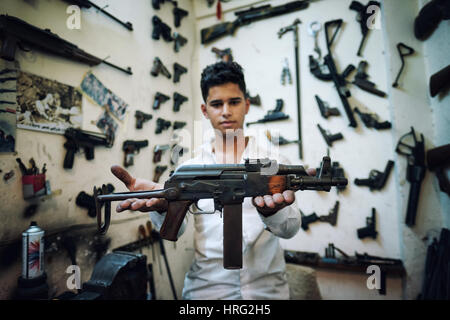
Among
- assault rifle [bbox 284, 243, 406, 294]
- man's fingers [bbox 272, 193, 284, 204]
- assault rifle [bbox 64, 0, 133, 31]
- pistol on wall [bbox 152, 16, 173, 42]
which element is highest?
pistol on wall [bbox 152, 16, 173, 42]

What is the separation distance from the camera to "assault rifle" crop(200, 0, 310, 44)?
9.08 ft

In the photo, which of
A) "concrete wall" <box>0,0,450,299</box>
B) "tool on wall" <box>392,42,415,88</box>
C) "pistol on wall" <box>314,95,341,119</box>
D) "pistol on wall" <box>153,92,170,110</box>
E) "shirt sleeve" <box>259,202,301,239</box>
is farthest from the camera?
"pistol on wall" <box>314,95,341,119</box>

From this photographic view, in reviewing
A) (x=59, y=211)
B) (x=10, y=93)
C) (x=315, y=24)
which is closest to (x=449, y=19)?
(x=315, y=24)

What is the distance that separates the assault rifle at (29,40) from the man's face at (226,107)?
993 millimetres

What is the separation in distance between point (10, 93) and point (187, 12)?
247cm

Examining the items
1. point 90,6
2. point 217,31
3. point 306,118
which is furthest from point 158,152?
point 217,31

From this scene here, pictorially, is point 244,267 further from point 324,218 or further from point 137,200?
point 324,218

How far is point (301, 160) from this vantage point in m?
2.67

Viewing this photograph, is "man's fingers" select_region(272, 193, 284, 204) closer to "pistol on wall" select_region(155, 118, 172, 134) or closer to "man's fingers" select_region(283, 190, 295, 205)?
"man's fingers" select_region(283, 190, 295, 205)

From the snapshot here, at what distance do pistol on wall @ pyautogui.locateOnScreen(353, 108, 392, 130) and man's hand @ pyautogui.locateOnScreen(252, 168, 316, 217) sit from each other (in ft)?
5.97

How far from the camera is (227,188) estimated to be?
108cm

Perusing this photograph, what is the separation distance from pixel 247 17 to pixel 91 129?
2.42 m

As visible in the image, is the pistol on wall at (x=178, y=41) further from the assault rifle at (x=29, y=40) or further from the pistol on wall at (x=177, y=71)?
the assault rifle at (x=29, y=40)

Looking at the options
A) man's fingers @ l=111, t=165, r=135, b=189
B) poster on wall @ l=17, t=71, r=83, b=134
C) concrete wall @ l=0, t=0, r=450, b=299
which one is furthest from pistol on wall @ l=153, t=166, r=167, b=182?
man's fingers @ l=111, t=165, r=135, b=189
